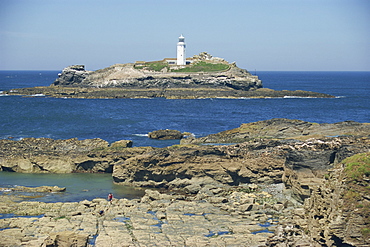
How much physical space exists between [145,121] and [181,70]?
57170mm

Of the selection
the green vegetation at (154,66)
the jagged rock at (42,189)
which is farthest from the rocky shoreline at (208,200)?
the green vegetation at (154,66)

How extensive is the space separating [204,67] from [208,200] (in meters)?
98.2

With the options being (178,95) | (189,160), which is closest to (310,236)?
(189,160)

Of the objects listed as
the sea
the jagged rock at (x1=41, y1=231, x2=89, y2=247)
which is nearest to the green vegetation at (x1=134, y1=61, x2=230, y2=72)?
the sea

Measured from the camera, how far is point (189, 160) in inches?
1162

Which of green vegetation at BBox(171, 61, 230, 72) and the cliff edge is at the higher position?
green vegetation at BBox(171, 61, 230, 72)

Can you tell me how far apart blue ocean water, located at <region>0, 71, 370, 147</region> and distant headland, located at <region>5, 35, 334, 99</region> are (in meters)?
7.15

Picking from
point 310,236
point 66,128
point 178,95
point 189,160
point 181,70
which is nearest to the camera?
point 310,236

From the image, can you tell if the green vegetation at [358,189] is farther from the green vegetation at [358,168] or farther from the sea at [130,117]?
the sea at [130,117]

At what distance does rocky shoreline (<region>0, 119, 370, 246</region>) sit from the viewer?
1406 cm

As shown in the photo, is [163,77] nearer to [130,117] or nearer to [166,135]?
[130,117]

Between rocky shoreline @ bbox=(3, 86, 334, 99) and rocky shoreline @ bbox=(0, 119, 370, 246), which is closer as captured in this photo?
rocky shoreline @ bbox=(0, 119, 370, 246)

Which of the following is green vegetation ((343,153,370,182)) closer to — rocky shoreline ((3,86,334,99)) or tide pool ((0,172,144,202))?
tide pool ((0,172,144,202))

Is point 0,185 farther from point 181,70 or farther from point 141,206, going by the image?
point 181,70
